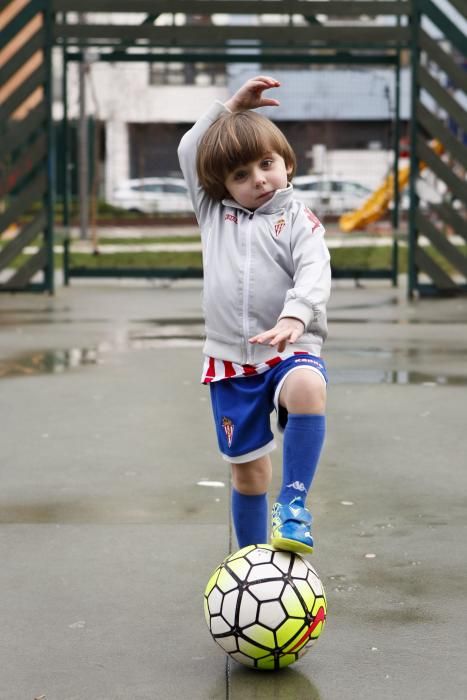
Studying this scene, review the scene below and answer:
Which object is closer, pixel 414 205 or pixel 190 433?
pixel 190 433

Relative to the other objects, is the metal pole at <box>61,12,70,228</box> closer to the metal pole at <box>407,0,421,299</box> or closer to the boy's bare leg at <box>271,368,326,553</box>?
the metal pole at <box>407,0,421,299</box>

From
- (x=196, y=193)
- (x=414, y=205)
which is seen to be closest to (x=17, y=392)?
(x=196, y=193)

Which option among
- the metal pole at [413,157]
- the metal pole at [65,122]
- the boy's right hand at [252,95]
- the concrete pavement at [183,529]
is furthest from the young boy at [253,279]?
the metal pole at [65,122]

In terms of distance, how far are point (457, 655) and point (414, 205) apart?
10999mm

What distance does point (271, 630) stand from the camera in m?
3.41

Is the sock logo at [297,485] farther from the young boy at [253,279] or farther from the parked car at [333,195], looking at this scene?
the parked car at [333,195]

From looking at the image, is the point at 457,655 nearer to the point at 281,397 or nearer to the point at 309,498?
the point at 281,397

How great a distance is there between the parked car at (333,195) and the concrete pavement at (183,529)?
7.33 meters

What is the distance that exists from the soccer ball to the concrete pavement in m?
0.09

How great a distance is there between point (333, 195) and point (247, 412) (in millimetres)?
13616

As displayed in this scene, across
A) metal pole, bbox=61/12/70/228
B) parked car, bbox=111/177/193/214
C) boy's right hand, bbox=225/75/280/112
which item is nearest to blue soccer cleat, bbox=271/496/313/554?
boy's right hand, bbox=225/75/280/112

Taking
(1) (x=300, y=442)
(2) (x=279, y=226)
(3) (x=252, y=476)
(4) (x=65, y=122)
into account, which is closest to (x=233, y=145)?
(2) (x=279, y=226)

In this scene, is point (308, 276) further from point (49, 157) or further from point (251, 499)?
point (49, 157)

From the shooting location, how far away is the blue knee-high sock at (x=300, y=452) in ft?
11.6
